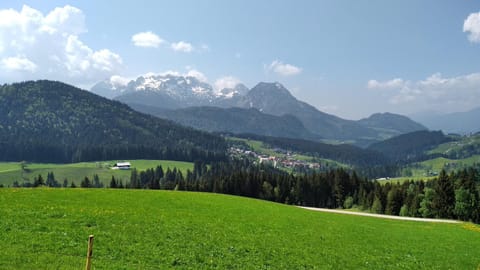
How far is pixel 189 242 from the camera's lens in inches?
1001

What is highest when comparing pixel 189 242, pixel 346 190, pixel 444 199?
pixel 189 242

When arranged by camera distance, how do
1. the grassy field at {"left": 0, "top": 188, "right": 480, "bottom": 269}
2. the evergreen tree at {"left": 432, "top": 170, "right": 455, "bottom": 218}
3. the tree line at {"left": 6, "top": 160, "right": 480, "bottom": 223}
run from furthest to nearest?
the tree line at {"left": 6, "top": 160, "right": 480, "bottom": 223}, the evergreen tree at {"left": 432, "top": 170, "right": 455, "bottom": 218}, the grassy field at {"left": 0, "top": 188, "right": 480, "bottom": 269}

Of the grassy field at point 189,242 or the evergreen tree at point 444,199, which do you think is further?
the evergreen tree at point 444,199

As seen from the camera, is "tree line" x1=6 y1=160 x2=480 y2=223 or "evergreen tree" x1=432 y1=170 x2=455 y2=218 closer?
"evergreen tree" x1=432 y1=170 x2=455 y2=218

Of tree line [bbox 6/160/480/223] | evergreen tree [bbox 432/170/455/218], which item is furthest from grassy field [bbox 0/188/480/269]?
tree line [bbox 6/160/480/223]

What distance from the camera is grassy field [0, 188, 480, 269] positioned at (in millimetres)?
19625

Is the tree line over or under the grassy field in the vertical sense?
under

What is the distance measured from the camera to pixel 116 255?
2017cm

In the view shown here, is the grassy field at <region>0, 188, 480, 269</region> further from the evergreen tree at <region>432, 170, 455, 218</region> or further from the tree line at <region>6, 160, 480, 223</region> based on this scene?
the tree line at <region>6, 160, 480, 223</region>

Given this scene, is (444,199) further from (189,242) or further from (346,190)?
(189,242)

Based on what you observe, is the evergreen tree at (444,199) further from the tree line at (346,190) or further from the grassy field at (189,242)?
the grassy field at (189,242)

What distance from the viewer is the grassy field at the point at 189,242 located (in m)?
19.6

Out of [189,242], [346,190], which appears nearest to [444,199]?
[346,190]

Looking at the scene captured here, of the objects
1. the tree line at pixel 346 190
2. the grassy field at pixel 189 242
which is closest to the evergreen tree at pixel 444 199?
the tree line at pixel 346 190
